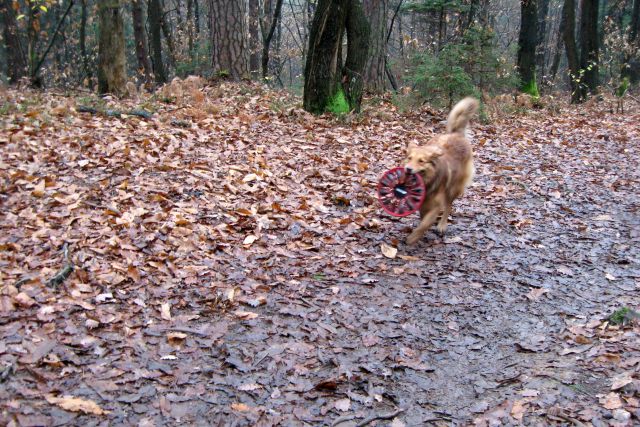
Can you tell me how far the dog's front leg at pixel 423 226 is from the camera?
5965mm

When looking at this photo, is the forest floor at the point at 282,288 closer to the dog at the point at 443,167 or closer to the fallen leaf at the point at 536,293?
the fallen leaf at the point at 536,293

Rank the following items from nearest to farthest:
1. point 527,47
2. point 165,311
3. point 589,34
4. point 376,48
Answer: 1. point 165,311
2. point 376,48
3. point 527,47
4. point 589,34

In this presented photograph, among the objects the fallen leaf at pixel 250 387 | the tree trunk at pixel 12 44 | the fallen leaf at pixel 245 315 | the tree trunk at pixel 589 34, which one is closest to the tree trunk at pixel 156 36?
the tree trunk at pixel 12 44

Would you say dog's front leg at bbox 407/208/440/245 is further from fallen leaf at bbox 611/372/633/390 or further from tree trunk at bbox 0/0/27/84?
tree trunk at bbox 0/0/27/84

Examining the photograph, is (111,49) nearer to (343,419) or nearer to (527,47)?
(343,419)

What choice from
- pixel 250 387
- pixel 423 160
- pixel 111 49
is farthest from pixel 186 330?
pixel 111 49

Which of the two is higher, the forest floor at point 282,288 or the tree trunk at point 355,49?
the tree trunk at point 355,49

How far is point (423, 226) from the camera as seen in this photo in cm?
597

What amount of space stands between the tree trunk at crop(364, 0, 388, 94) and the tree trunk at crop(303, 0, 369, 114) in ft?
9.72

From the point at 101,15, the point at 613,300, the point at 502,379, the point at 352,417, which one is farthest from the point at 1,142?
the point at 613,300

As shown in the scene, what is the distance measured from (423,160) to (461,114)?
4.73 feet

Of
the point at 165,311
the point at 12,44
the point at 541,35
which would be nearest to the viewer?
the point at 165,311

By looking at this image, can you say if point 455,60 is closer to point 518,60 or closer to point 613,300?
Answer: point 518,60

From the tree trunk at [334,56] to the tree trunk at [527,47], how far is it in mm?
7516
